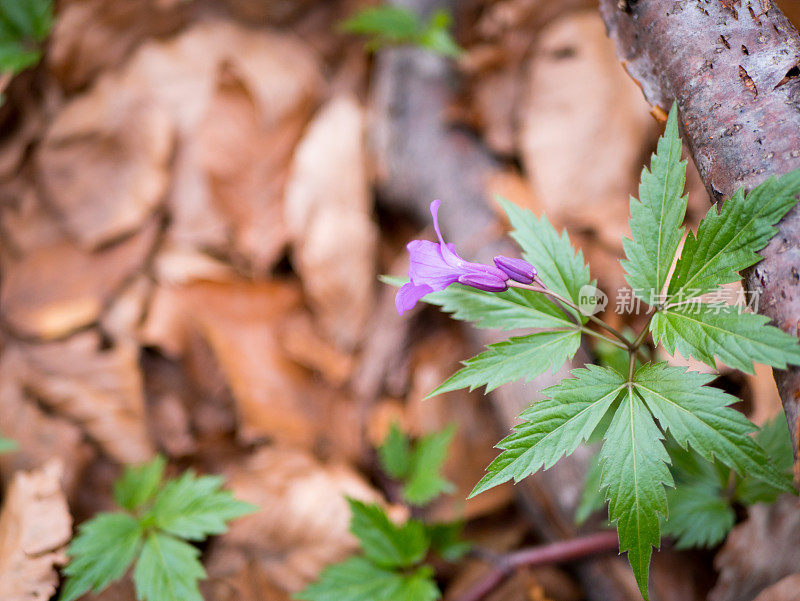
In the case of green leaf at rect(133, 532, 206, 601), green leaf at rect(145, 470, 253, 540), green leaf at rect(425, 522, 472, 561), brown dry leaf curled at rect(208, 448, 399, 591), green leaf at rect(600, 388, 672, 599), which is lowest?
brown dry leaf curled at rect(208, 448, 399, 591)

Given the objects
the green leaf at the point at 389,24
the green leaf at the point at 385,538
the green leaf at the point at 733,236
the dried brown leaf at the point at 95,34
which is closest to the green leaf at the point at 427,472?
the green leaf at the point at 385,538

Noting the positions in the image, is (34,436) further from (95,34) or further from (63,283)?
(95,34)

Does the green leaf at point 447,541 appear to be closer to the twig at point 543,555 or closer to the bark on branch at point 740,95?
the twig at point 543,555

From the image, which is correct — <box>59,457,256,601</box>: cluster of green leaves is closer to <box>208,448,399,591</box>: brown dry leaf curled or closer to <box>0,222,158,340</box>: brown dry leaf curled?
<box>208,448,399,591</box>: brown dry leaf curled

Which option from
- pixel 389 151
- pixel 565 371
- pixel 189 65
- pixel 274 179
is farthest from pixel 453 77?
pixel 565 371

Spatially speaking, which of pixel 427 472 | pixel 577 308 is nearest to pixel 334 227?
pixel 427 472

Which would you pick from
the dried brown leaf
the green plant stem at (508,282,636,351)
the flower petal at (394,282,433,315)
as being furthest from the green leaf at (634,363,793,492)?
the dried brown leaf

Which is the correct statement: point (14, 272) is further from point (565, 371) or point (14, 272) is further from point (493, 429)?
point (565, 371)
